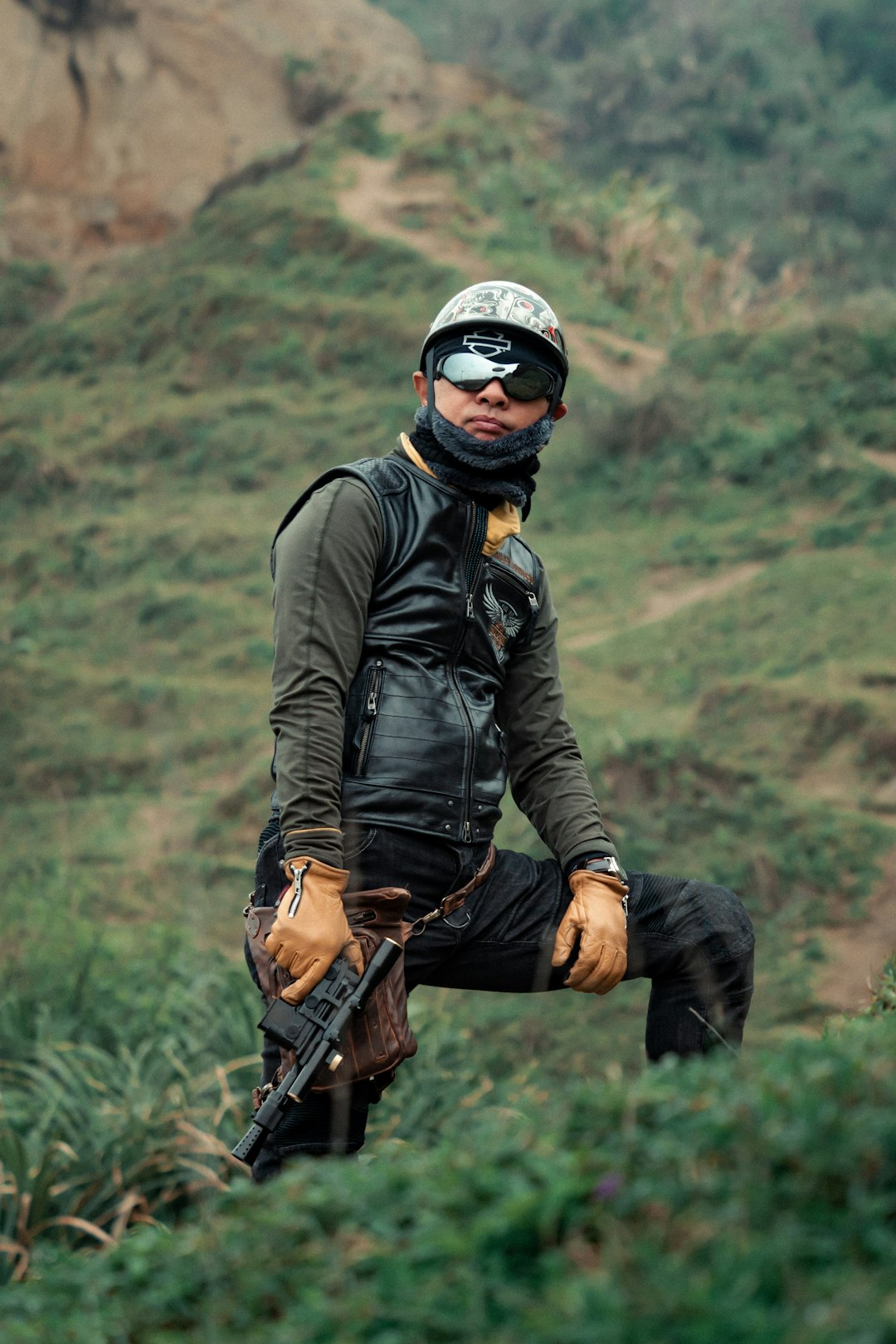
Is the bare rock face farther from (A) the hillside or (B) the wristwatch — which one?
(B) the wristwatch

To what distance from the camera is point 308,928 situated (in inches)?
→ 113

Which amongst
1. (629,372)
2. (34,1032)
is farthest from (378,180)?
(34,1032)

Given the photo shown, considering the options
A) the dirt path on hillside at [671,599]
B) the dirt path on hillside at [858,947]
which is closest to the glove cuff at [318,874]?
the dirt path on hillside at [858,947]

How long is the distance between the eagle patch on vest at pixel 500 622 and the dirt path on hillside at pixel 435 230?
12.1 meters

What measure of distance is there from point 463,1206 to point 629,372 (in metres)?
14.7

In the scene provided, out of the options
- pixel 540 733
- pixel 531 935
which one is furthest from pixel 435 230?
pixel 531 935

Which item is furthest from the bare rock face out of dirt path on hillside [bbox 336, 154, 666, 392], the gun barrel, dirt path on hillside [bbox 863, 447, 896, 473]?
the gun barrel

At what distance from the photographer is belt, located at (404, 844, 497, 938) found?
307cm

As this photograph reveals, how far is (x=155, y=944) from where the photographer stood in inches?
267

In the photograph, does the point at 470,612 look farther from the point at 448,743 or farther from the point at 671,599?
the point at 671,599

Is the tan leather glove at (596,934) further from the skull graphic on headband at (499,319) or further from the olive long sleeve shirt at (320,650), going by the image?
the skull graphic on headband at (499,319)

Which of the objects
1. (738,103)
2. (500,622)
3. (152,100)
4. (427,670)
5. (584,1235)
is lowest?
(584,1235)

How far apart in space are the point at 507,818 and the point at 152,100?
18530mm

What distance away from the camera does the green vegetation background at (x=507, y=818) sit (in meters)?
1.73
